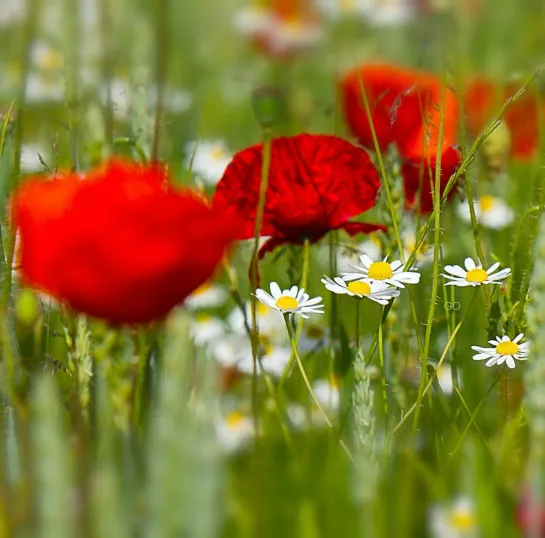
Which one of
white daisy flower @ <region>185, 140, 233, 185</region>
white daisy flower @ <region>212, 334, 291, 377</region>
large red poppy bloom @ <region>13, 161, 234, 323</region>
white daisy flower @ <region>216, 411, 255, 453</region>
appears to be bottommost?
white daisy flower @ <region>216, 411, 255, 453</region>

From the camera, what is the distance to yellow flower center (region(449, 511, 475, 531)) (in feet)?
1.65

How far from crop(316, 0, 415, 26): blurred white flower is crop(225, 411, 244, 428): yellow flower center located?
165cm

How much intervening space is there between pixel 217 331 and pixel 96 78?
1.90 ft

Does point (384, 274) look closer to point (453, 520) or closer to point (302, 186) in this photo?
point (302, 186)

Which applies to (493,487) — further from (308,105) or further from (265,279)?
(308,105)

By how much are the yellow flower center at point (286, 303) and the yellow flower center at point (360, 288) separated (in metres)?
0.04

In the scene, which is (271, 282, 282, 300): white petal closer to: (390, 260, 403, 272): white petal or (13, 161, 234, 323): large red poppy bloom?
(390, 260, 403, 272): white petal

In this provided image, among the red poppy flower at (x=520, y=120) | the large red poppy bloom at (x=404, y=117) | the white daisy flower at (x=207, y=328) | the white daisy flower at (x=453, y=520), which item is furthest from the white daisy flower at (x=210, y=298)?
the white daisy flower at (x=453, y=520)

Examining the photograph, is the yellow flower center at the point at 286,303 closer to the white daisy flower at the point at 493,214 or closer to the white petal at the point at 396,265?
the white petal at the point at 396,265

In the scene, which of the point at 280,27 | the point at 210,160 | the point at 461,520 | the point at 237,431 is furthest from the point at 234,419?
the point at 280,27

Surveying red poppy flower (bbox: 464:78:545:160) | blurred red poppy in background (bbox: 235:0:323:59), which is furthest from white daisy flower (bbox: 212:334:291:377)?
blurred red poppy in background (bbox: 235:0:323:59)

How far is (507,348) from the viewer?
2.27 feet

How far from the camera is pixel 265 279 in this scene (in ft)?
3.78

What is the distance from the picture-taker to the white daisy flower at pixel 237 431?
0.77m
